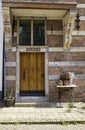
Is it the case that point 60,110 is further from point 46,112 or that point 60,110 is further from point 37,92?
point 37,92

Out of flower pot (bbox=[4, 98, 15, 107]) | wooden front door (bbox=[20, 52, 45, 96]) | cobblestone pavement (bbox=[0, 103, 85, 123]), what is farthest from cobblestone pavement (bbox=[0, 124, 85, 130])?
wooden front door (bbox=[20, 52, 45, 96])

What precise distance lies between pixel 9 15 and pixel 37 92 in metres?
3.89

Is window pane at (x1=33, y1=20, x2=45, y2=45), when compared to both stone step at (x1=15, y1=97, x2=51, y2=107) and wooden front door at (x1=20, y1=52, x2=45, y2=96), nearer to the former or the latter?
wooden front door at (x1=20, y1=52, x2=45, y2=96)

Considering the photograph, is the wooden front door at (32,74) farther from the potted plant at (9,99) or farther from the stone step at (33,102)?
the potted plant at (9,99)

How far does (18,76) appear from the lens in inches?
478

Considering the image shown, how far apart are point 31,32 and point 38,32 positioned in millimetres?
332

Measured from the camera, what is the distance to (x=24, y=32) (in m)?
12.2

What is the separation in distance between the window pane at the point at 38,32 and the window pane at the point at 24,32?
0.90 ft

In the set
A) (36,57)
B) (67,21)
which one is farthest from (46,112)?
(67,21)

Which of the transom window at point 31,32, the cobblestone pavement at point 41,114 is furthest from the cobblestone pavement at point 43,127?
the transom window at point 31,32

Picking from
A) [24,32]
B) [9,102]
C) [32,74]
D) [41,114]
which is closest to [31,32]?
[24,32]

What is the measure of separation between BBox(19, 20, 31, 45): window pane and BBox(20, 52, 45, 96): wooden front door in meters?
0.59

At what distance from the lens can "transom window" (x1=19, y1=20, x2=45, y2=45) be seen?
12227 mm

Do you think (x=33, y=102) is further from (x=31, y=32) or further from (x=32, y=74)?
(x=31, y=32)
